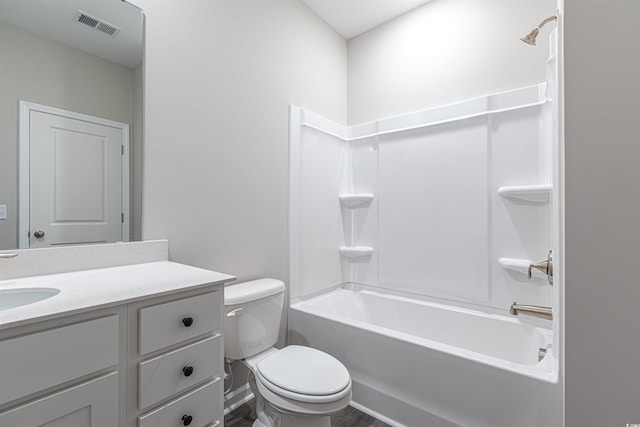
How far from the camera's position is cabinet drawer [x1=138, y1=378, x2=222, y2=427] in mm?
895

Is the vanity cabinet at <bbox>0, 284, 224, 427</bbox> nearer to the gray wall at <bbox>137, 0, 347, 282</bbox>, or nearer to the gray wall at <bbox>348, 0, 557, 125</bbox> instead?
the gray wall at <bbox>137, 0, 347, 282</bbox>

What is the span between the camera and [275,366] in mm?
1391

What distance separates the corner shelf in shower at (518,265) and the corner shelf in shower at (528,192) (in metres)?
0.38

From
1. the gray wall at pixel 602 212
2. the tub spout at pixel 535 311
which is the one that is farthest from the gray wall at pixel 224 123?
the gray wall at pixel 602 212

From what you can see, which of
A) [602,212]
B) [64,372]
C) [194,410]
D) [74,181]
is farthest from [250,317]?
[602,212]

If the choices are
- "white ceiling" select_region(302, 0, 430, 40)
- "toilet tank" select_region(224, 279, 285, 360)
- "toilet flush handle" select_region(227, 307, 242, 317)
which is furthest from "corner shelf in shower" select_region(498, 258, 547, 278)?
"white ceiling" select_region(302, 0, 430, 40)

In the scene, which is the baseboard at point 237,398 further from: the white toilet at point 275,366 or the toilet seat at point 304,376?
the toilet seat at point 304,376

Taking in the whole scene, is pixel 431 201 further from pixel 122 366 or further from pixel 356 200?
pixel 122 366

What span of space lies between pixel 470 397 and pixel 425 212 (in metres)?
1.21

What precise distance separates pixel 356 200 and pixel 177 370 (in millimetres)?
1847

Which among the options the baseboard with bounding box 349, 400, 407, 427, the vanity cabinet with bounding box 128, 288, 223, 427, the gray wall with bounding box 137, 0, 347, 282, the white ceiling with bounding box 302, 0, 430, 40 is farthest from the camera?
the white ceiling with bounding box 302, 0, 430, 40

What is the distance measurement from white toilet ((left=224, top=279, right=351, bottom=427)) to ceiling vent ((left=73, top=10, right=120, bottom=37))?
1.31m

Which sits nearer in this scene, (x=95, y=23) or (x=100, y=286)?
(x=100, y=286)

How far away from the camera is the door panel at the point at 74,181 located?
3.68 feet
